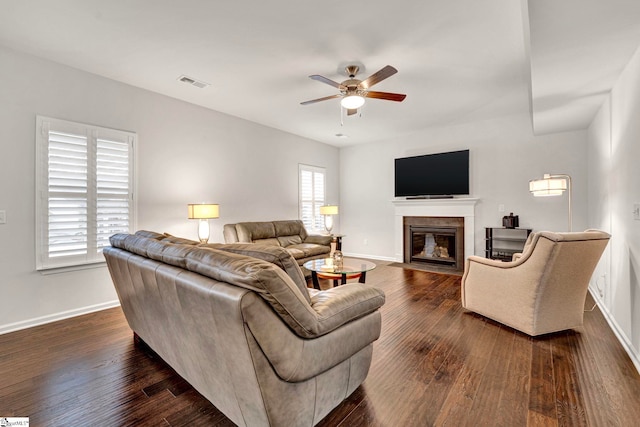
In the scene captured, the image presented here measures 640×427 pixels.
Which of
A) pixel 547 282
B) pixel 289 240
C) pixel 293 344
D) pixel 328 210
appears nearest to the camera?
pixel 293 344

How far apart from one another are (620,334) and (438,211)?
338 centimetres

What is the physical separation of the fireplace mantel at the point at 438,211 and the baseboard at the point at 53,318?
4.97 m

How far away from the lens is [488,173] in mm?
5375

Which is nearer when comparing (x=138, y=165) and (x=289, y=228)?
(x=138, y=165)

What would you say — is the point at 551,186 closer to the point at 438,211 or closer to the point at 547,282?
the point at 547,282

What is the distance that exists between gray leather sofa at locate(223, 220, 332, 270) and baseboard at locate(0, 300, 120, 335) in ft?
5.65

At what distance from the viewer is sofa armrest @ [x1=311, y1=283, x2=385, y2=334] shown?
1.47m

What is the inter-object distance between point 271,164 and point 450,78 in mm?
3314

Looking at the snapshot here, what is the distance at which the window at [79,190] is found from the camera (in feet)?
10.1

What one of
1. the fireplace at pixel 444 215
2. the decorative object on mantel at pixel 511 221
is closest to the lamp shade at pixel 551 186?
the decorative object on mantel at pixel 511 221

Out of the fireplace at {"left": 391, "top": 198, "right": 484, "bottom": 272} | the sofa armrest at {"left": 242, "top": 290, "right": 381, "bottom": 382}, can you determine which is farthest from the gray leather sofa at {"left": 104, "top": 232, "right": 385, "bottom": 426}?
the fireplace at {"left": 391, "top": 198, "right": 484, "bottom": 272}

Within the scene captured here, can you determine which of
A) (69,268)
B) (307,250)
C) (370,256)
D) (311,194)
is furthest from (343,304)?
(370,256)

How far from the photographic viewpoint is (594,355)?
2.34 meters

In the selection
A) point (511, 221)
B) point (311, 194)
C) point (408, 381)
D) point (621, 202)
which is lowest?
point (408, 381)
